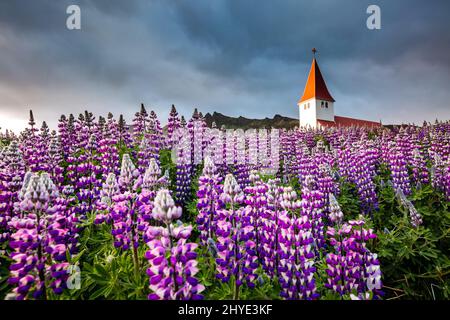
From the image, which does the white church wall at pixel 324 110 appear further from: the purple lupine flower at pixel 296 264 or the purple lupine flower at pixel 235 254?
the purple lupine flower at pixel 235 254

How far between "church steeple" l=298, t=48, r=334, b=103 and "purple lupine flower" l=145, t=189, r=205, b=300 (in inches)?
2484

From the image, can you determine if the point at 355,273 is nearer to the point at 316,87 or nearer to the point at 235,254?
the point at 235,254

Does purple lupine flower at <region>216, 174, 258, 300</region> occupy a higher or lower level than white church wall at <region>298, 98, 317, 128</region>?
lower

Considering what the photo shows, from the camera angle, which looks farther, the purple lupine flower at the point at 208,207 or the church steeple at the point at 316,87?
the church steeple at the point at 316,87

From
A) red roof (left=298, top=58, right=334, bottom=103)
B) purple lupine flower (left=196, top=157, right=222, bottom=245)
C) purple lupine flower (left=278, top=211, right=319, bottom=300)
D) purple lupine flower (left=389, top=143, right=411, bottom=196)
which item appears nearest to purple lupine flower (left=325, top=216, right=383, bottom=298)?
purple lupine flower (left=278, top=211, right=319, bottom=300)

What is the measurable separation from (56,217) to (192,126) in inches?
214

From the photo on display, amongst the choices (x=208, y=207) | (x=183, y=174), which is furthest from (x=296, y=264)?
(x=183, y=174)

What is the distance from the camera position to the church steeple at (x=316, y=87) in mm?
60125

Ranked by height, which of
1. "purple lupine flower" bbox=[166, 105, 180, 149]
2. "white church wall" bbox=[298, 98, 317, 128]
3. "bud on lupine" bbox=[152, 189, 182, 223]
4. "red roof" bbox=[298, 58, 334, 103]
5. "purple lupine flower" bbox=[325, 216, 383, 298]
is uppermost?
"red roof" bbox=[298, 58, 334, 103]

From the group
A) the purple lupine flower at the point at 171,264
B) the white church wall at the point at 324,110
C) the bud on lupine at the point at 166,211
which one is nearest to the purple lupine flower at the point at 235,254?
the purple lupine flower at the point at 171,264

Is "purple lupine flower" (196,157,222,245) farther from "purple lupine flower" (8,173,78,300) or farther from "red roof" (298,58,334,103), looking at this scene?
"red roof" (298,58,334,103)

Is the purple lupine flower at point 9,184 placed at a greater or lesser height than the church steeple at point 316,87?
lesser

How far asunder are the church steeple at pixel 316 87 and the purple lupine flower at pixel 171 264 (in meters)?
63.1

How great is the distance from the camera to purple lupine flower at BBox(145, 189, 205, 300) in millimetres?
2055
